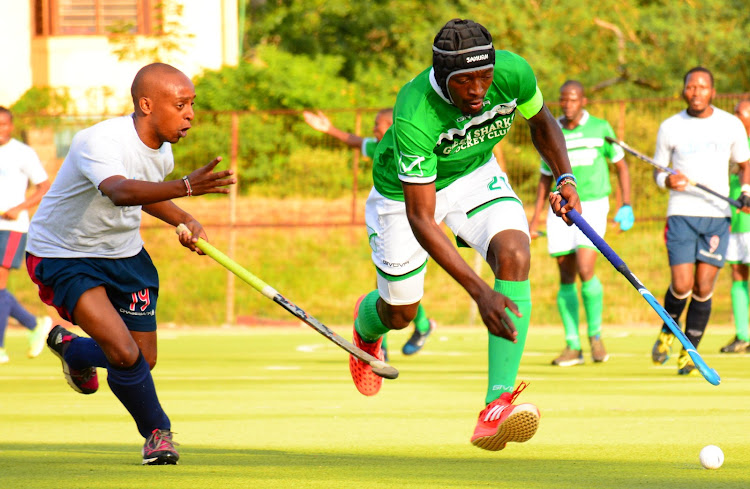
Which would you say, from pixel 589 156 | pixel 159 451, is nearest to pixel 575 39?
pixel 589 156

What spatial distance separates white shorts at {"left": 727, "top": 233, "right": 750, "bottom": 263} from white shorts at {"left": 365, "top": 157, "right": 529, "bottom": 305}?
5.49 m

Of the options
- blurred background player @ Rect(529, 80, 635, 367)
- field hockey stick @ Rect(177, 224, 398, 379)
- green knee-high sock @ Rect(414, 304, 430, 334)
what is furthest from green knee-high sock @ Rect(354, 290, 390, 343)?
green knee-high sock @ Rect(414, 304, 430, 334)

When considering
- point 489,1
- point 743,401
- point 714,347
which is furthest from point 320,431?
point 489,1

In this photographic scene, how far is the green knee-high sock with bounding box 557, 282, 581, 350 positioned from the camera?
1077 centimetres

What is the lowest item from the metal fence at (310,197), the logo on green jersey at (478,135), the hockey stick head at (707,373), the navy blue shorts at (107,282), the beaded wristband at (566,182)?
the metal fence at (310,197)

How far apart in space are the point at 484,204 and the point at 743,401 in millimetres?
2563

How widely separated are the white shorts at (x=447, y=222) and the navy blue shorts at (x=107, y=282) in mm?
1326

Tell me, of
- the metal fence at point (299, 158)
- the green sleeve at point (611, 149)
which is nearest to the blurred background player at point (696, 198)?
the green sleeve at point (611, 149)

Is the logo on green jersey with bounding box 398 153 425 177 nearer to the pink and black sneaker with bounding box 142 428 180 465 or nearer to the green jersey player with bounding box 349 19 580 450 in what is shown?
the green jersey player with bounding box 349 19 580 450

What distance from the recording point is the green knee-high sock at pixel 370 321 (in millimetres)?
7570

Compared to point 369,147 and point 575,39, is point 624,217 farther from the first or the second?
point 575,39

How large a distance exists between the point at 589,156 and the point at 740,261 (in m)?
1.97

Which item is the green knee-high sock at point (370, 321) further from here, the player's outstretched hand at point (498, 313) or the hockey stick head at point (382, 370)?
the player's outstretched hand at point (498, 313)

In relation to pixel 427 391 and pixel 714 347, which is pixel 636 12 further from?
pixel 427 391
